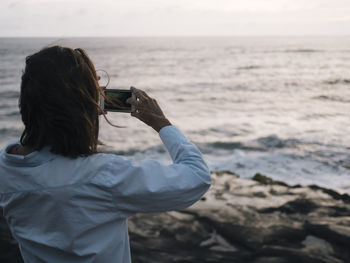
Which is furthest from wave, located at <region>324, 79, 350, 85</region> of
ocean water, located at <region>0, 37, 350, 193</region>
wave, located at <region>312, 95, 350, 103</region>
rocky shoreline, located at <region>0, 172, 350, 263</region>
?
rocky shoreline, located at <region>0, 172, 350, 263</region>

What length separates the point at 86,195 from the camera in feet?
3.60

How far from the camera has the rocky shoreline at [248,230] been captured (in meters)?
4.09

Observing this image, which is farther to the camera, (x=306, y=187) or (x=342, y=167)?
(x=342, y=167)

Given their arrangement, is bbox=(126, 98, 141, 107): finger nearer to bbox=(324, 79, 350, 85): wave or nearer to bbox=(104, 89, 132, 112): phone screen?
bbox=(104, 89, 132, 112): phone screen

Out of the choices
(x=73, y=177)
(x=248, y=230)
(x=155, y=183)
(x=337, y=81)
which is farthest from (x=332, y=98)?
(x=73, y=177)

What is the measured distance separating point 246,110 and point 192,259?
47.4 feet

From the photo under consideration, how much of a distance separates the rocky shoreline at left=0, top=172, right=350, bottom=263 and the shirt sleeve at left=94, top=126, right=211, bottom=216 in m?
3.06

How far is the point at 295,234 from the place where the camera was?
15.3 feet

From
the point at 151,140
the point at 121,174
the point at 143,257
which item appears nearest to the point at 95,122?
the point at 121,174

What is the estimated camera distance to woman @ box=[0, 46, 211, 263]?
1.10m

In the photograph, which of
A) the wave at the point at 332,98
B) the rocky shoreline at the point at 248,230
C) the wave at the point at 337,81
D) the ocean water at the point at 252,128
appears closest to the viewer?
the rocky shoreline at the point at 248,230

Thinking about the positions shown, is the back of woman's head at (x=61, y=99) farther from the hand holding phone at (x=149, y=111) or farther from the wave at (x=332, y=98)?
the wave at (x=332, y=98)

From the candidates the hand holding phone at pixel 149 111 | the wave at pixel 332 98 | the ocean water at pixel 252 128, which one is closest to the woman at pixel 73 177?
the hand holding phone at pixel 149 111

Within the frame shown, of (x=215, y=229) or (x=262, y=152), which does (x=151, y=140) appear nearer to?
(x=262, y=152)
